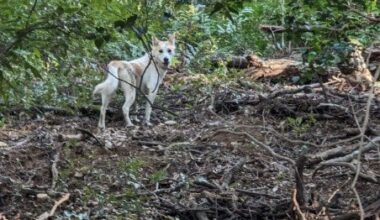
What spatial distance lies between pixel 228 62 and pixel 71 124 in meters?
4.90

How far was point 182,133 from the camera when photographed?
292 inches

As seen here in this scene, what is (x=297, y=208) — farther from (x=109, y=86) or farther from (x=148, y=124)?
(x=109, y=86)

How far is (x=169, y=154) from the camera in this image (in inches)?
249

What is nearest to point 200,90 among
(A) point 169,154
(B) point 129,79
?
(B) point 129,79

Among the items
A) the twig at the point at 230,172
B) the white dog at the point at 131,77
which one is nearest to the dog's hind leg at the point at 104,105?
the white dog at the point at 131,77

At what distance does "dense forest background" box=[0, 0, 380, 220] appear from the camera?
13.6 feet

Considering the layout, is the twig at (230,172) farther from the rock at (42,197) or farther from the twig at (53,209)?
the rock at (42,197)

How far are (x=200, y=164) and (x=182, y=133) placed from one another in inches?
55.2

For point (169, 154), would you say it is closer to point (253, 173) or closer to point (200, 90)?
point (253, 173)

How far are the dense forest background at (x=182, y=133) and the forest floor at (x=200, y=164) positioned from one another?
2cm

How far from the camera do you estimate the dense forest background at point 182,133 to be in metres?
4.14

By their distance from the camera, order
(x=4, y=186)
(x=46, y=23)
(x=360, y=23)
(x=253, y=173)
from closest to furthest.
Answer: (x=46, y=23) < (x=360, y=23) < (x=4, y=186) < (x=253, y=173)

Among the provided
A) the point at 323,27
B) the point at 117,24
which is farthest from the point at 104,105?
the point at 117,24

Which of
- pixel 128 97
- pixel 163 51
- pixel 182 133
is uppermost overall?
pixel 163 51
